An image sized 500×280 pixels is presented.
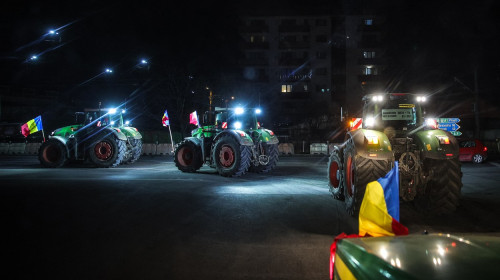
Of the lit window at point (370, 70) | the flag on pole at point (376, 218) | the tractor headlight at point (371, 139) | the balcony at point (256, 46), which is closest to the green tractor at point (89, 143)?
the tractor headlight at point (371, 139)

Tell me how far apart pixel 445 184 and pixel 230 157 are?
7981 mm

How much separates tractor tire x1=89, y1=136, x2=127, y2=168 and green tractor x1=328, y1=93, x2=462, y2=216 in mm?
11549

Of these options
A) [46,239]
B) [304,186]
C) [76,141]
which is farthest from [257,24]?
[46,239]

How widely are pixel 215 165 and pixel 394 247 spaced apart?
37.7 ft

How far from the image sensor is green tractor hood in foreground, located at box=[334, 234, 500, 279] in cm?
194

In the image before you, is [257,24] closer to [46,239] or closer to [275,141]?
[275,141]

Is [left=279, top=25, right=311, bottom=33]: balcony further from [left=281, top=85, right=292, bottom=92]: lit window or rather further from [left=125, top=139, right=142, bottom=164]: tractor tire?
[left=125, top=139, right=142, bottom=164]: tractor tire

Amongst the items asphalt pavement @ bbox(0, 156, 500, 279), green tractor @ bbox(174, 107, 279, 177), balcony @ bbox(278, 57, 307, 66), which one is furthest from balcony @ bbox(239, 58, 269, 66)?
asphalt pavement @ bbox(0, 156, 500, 279)

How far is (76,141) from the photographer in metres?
16.5

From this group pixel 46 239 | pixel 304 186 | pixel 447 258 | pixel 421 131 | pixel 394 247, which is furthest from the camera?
pixel 304 186

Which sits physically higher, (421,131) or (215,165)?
(421,131)

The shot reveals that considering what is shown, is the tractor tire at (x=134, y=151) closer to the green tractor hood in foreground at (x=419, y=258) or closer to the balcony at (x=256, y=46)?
the green tractor hood in foreground at (x=419, y=258)

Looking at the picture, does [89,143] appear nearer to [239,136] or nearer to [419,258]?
[239,136]

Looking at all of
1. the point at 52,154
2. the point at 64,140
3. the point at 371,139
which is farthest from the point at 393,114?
the point at 52,154
